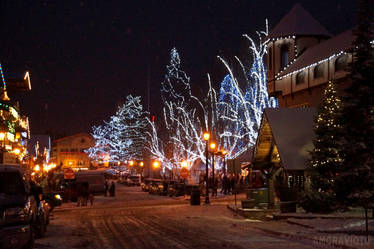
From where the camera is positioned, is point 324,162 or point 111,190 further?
point 111,190

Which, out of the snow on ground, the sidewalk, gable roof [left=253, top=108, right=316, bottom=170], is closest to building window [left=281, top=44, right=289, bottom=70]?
gable roof [left=253, top=108, right=316, bottom=170]

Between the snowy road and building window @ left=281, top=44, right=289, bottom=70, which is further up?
building window @ left=281, top=44, right=289, bottom=70

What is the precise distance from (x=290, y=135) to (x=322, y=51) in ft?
51.4

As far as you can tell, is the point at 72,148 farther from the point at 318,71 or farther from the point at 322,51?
the point at 318,71

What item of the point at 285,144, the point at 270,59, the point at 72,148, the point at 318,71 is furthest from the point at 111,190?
the point at 72,148

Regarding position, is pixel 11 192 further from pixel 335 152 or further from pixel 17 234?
pixel 335 152

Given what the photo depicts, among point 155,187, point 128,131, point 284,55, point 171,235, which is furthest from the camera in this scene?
point 128,131

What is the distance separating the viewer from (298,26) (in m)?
44.6

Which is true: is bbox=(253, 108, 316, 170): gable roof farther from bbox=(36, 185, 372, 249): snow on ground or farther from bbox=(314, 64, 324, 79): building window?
bbox=(314, 64, 324, 79): building window

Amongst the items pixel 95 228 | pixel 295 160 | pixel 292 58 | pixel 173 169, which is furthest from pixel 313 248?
pixel 173 169

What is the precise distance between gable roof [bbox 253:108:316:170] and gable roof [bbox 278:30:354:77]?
959 centimetres

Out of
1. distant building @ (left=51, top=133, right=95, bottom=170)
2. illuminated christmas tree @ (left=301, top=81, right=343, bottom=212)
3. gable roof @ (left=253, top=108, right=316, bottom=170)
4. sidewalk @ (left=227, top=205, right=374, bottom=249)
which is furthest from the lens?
distant building @ (left=51, top=133, right=95, bottom=170)

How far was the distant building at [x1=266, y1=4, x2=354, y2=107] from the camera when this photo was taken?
3550cm

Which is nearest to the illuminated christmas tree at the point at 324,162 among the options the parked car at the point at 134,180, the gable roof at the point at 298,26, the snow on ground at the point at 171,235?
the snow on ground at the point at 171,235
